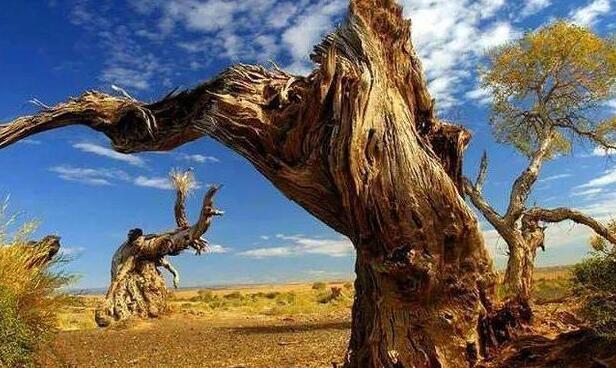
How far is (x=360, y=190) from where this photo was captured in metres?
8.05

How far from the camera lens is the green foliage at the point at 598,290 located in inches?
299

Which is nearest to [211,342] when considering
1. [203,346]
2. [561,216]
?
[203,346]

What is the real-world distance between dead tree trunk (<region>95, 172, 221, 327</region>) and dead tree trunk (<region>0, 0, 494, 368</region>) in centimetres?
1439

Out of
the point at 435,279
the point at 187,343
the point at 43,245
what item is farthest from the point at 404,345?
the point at 187,343

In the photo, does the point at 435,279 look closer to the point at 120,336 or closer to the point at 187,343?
the point at 187,343

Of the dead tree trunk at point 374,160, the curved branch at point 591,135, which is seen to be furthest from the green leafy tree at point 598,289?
the curved branch at point 591,135

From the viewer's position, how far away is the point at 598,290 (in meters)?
8.26

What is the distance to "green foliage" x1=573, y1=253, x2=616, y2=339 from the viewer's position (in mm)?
7586

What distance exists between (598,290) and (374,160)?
328 cm

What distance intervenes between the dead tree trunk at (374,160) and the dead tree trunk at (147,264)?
14.4 m

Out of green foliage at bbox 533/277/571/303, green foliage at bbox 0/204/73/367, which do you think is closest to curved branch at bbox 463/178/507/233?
green foliage at bbox 533/277/571/303

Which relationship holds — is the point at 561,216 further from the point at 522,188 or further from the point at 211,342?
the point at 211,342

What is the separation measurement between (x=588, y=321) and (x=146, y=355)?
9816 millimetres

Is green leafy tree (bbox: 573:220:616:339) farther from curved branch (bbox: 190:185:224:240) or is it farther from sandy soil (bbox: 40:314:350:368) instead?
curved branch (bbox: 190:185:224:240)
